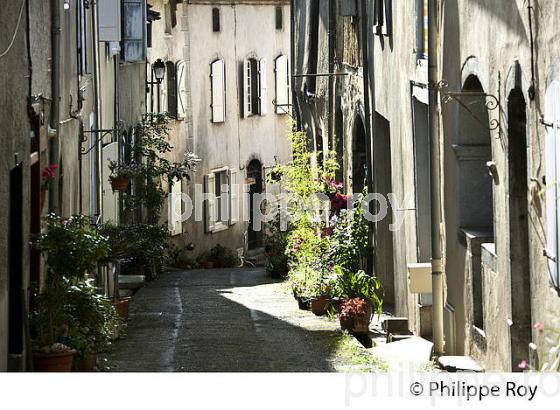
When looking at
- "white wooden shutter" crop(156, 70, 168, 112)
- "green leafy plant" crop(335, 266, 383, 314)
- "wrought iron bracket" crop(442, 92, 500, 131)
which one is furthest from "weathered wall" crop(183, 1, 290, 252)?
"wrought iron bracket" crop(442, 92, 500, 131)

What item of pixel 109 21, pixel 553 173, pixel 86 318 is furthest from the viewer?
pixel 109 21

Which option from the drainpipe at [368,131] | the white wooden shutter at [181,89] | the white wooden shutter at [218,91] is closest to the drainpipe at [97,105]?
the drainpipe at [368,131]

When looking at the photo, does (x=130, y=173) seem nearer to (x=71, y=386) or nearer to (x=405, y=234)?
(x=405, y=234)

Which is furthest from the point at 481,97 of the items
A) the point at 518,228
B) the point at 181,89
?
the point at 181,89

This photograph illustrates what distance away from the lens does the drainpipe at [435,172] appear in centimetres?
1073

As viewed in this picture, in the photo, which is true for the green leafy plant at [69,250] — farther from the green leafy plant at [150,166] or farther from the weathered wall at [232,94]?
the weathered wall at [232,94]

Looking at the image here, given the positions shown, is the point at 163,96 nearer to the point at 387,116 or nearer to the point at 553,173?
the point at 387,116

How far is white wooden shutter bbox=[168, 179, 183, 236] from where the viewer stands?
86.7 feet

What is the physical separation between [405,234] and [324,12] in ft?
24.6

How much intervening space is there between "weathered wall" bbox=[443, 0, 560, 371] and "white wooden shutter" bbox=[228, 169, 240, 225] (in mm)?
19827

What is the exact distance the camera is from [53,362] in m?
9.79

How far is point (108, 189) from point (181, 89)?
9.42 meters

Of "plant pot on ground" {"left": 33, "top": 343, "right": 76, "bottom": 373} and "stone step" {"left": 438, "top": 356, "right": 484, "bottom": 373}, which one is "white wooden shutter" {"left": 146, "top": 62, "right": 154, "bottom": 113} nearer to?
"plant pot on ground" {"left": 33, "top": 343, "right": 76, "bottom": 373}

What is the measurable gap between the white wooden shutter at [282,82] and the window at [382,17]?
17.3 metres
